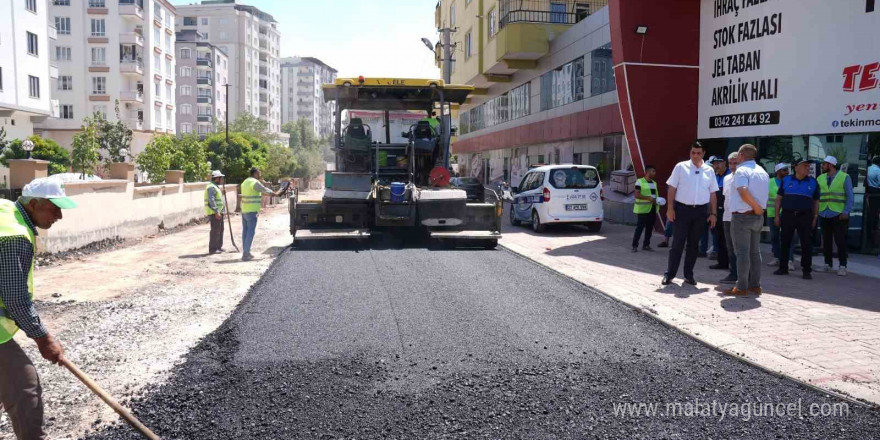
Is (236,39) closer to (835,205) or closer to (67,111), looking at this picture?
(67,111)

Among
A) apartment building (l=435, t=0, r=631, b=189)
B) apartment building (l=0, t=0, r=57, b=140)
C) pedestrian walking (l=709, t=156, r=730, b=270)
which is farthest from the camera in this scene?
apartment building (l=0, t=0, r=57, b=140)

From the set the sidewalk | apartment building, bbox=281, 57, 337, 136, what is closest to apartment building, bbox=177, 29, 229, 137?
apartment building, bbox=281, 57, 337, 136

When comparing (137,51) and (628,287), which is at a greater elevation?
(137,51)

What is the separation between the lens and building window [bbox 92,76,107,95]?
58.6 metres

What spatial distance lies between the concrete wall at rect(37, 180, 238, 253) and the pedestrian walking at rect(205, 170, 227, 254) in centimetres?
224

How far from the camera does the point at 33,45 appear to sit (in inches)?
1534

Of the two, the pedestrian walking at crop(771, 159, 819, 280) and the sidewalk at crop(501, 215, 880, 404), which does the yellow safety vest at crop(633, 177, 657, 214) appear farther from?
the pedestrian walking at crop(771, 159, 819, 280)

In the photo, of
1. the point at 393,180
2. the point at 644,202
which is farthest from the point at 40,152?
the point at 644,202

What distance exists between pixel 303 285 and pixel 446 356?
3.60 m

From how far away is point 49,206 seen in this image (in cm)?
340

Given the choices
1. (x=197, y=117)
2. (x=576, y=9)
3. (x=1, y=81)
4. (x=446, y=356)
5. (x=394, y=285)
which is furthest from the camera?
(x=197, y=117)

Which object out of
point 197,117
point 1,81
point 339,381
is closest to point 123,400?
point 339,381

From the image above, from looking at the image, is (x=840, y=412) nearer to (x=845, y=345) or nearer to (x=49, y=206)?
(x=845, y=345)

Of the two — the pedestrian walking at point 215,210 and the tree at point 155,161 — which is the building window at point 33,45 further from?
the pedestrian walking at point 215,210
